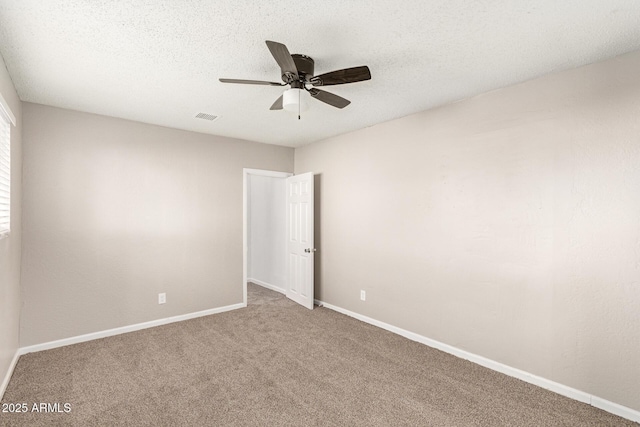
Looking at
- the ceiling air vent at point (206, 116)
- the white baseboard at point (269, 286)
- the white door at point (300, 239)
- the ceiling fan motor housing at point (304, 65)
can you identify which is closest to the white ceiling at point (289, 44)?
the ceiling fan motor housing at point (304, 65)

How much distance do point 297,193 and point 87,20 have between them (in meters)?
3.29

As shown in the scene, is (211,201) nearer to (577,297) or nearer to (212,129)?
(212,129)

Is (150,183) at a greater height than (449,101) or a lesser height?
lesser

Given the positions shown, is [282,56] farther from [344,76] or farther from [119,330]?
[119,330]

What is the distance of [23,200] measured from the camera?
10.2 feet

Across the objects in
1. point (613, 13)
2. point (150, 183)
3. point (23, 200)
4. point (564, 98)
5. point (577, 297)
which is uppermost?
point (613, 13)

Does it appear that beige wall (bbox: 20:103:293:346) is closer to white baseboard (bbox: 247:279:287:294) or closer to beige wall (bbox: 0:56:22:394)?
beige wall (bbox: 0:56:22:394)

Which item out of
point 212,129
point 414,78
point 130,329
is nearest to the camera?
point 414,78

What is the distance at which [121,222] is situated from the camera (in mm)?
3664

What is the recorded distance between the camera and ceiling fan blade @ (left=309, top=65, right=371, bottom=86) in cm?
203

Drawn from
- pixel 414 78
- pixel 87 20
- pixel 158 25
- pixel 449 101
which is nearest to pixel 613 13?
pixel 414 78

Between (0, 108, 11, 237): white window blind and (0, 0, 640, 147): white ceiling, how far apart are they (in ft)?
1.39

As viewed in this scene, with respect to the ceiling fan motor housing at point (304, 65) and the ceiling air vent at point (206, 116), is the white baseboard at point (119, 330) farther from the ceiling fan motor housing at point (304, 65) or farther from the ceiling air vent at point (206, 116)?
the ceiling fan motor housing at point (304, 65)

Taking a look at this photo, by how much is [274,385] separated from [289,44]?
251 cm
